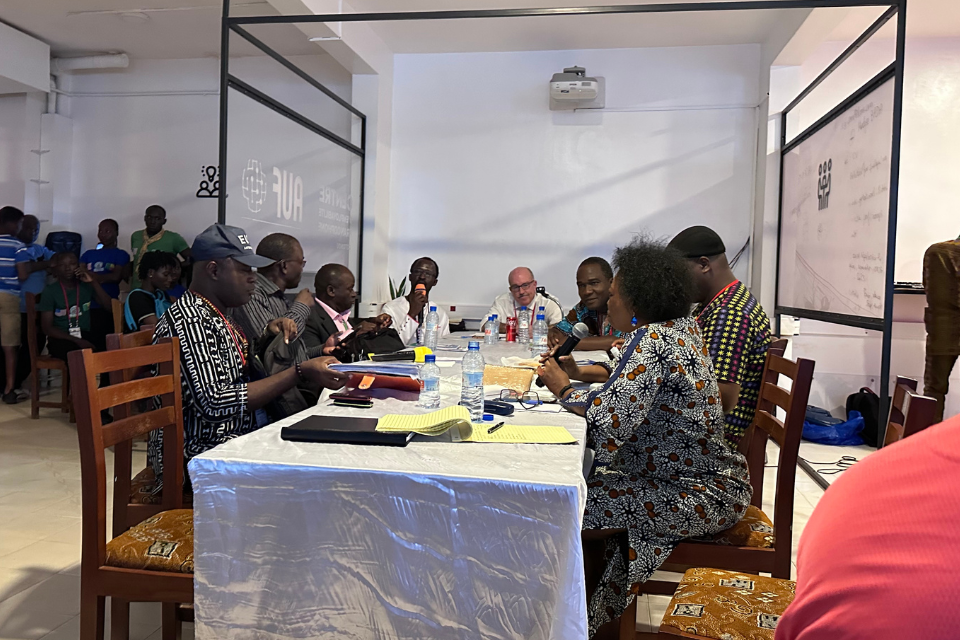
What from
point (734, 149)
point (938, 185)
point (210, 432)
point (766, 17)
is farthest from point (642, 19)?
point (210, 432)

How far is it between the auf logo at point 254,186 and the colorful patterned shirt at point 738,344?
3.46m

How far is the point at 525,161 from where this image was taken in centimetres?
638

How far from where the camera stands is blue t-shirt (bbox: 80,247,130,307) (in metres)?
6.43

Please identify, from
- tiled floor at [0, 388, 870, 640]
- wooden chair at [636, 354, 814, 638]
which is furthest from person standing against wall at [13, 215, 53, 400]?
wooden chair at [636, 354, 814, 638]

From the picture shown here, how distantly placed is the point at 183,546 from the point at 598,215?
17.0 feet

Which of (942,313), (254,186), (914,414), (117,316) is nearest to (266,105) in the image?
(254,186)

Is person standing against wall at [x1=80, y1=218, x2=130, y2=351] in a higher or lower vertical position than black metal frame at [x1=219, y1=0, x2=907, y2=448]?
lower

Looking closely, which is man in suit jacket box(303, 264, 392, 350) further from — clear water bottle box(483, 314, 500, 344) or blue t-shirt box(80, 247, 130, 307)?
blue t-shirt box(80, 247, 130, 307)

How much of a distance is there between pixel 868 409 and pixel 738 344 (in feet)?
10.9

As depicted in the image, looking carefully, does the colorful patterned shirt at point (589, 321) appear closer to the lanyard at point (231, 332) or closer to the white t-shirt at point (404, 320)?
the white t-shirt at point (404, 320)

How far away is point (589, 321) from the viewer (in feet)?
15.4

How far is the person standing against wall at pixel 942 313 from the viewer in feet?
12.9

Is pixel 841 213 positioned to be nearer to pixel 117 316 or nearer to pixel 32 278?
pixel 117 316

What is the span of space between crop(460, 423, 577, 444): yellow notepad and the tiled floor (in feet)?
3.36
